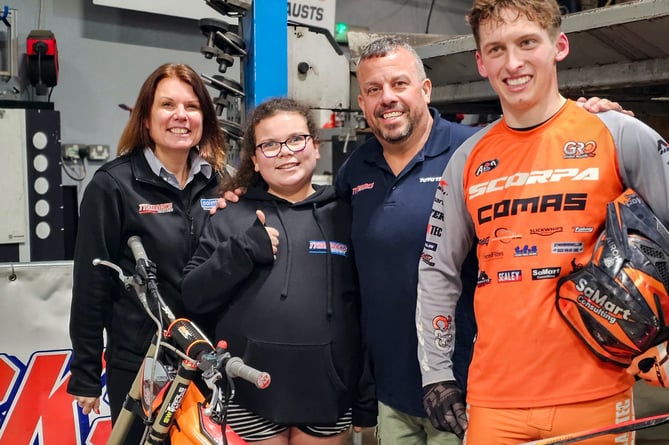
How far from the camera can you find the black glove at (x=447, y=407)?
5.19ft

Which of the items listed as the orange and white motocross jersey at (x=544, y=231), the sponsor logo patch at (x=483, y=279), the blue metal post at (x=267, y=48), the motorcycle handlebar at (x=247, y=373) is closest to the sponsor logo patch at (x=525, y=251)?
the orange and white motocross jersey at (x=544, y=231)

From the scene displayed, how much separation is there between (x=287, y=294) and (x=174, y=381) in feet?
1.28

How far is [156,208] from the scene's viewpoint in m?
2.10

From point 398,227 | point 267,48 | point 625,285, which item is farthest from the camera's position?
point 267,48

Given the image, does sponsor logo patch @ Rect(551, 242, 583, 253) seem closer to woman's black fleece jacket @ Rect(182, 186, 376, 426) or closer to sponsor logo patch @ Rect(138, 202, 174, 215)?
woman's black fleece jacket @ Rect(182, 186, 376, 426)

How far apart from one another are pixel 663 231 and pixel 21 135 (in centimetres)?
444

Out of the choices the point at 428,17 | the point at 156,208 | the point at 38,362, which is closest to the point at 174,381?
the point at 156,208

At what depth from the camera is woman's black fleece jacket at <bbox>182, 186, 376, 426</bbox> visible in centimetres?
182

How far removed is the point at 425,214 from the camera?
1821 mm

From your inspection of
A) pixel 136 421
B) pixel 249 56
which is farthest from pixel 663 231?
pixel 249 56

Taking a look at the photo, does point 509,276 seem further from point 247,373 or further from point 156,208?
point 156,208

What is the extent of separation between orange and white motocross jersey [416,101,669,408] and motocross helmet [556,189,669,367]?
5 cm

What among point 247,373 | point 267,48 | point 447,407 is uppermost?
point 267,48

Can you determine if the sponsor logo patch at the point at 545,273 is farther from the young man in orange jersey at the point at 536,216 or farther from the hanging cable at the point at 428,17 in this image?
the hanging cable at the point at 428,17
